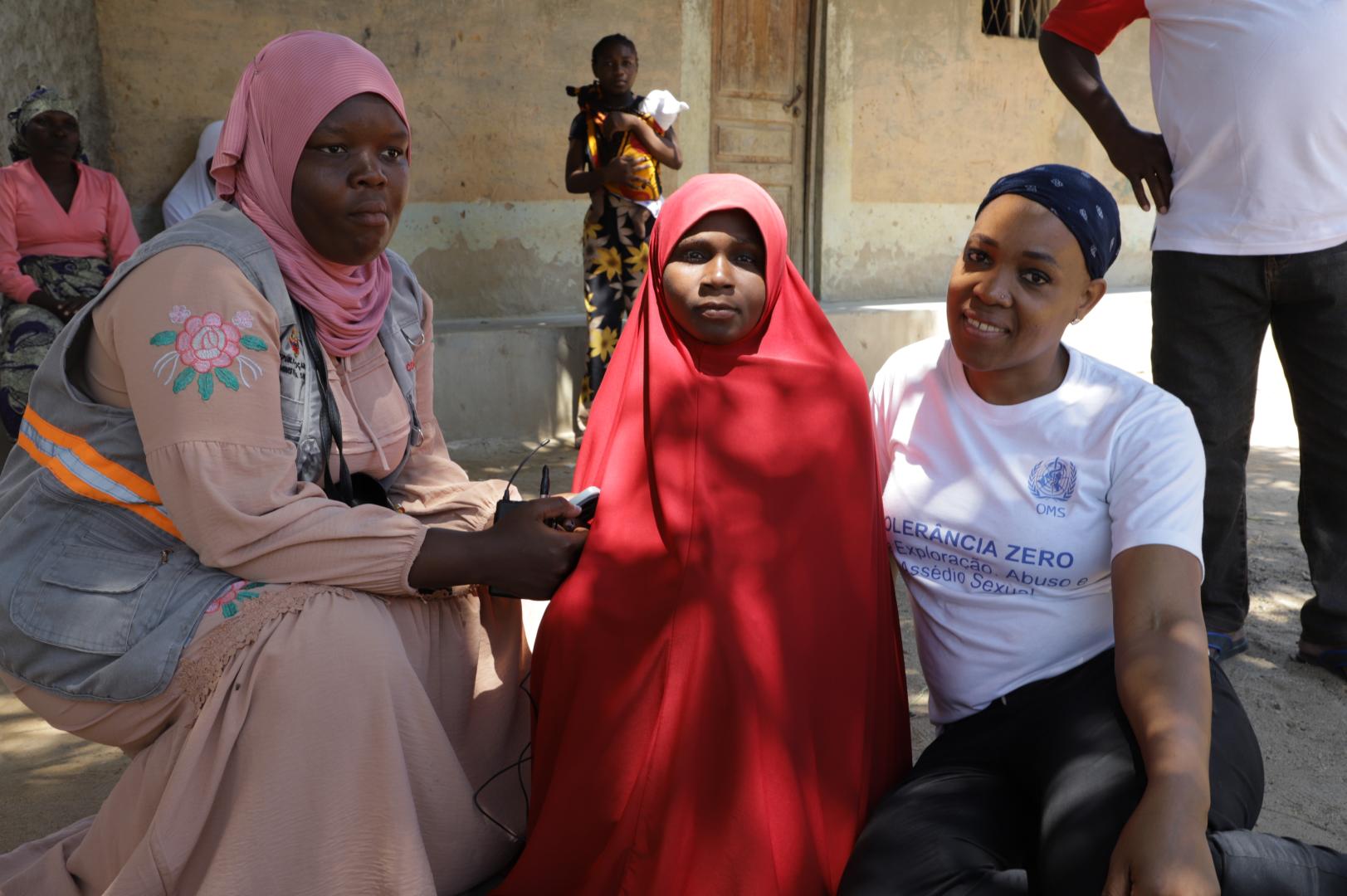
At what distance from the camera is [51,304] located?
555 centimetres

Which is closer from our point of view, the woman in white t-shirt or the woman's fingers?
the woman in white t-shirt

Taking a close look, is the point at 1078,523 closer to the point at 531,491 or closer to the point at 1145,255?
the point at 531,491

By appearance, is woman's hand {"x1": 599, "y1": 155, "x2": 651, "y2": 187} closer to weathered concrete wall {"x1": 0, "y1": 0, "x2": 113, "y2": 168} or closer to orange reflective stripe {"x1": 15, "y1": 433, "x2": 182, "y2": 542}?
weathered concrete wall {"x1": 0, "y1": 0, "x2": 113, "y2": 168}

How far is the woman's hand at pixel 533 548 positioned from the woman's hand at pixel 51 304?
4.31 meters

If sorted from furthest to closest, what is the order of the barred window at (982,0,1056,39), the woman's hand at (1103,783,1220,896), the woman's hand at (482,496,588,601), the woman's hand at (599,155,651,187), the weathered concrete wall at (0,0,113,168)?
the barred window at (982,0,1056,39), the woman's hand at (599,155,651,187), the weathered concrete wall at (0,0,113,168), the woman's hand at (482,496,588,601), the woman's hand at (1103,783,1220,896)

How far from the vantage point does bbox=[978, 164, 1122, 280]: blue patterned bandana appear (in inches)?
79.0

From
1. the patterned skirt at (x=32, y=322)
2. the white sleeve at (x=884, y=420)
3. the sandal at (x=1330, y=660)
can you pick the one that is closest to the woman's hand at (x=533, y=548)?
the white sleeve at (x=884, y=420)

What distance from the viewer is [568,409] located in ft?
22.6

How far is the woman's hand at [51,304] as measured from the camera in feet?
18.2

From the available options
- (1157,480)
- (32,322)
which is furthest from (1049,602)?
(32,322)

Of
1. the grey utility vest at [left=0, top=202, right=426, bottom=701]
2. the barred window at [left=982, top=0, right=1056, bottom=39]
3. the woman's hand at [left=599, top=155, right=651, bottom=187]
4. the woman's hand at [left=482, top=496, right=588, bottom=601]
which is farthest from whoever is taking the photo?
the barred window at [left=982, top=0, right=1056, bottom=39]

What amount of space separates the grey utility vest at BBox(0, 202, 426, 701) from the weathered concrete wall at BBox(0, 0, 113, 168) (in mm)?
4232

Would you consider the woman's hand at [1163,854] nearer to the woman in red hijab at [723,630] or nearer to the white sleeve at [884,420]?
the woman in red hijab at [723,630]

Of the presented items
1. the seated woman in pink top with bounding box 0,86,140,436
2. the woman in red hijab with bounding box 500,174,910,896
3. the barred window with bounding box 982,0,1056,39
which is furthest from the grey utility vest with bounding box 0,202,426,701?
the barred window with bounding box 982,0,1056,39
